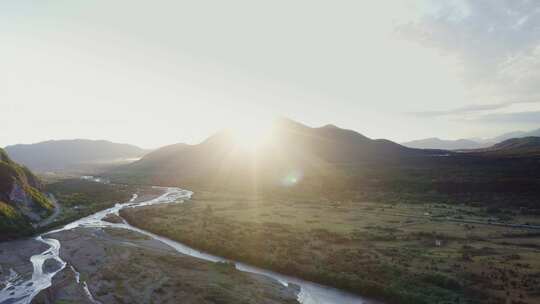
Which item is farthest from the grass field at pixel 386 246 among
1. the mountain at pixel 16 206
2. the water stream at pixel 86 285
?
the mountain at pixel 16 206

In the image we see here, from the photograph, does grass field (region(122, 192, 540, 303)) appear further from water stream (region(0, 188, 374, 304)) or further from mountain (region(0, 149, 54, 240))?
mountain (region(0, 149, 54, 240))

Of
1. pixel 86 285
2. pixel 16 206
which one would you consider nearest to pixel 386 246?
pixel 86 285

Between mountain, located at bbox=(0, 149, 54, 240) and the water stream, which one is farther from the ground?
mountain, located at bbox=(0, 149, 54, 240)

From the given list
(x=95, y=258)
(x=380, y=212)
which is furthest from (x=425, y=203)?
(x=95, y=258)

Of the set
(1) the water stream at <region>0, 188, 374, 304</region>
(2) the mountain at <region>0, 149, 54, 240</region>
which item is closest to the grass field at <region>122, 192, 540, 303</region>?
(1) the water stream at <region>0, 188, 374, 304</region>

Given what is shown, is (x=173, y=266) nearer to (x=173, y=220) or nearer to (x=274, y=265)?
(x=274, y=265)

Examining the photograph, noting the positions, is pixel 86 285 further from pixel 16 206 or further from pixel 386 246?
pixel 16 206
